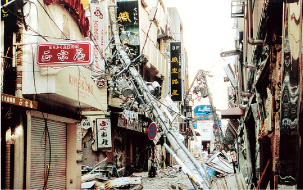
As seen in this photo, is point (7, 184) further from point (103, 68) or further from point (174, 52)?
point (174, 52)

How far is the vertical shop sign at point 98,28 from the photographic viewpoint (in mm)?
20109

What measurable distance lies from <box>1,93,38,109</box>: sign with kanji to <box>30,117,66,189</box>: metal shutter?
116cm

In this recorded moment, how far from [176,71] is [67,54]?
852 inches

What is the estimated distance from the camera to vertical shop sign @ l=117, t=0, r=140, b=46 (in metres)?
25.4

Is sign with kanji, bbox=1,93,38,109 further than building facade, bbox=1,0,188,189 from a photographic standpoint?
No

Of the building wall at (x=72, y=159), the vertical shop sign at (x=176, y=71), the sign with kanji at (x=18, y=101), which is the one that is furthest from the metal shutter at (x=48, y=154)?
the vertical shop sign at (x=176, y=71)

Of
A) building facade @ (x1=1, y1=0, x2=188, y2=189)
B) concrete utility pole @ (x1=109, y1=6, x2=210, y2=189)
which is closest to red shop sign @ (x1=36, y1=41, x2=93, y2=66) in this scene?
building facade @ (x1=1, y1=0, x2=188, y2=189)

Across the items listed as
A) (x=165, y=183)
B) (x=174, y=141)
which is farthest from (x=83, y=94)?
(x=165, y=183)

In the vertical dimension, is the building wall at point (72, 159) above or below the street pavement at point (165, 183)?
above

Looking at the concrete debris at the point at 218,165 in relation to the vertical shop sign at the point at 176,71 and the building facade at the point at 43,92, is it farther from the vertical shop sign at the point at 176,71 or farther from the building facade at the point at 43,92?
the vertical shop sign at the point at 176,71

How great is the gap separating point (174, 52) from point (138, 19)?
691 cm

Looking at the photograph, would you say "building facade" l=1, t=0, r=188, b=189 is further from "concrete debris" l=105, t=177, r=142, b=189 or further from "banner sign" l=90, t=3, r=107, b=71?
"banner sign" l=90, t=3, r=107, b=71

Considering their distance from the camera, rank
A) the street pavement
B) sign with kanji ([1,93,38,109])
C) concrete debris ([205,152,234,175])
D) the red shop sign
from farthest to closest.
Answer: the street pavement
concrete debris ([205,152,234,175])
the red shop sign
sign with kanji ([1,93,38,109])

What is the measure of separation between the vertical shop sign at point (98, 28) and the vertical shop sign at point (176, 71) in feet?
36.6
